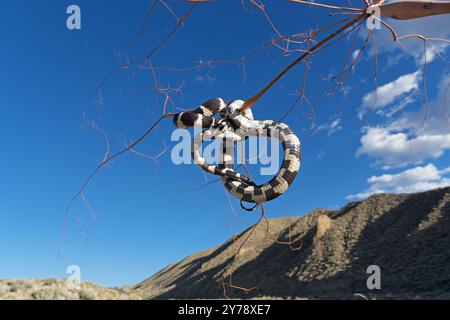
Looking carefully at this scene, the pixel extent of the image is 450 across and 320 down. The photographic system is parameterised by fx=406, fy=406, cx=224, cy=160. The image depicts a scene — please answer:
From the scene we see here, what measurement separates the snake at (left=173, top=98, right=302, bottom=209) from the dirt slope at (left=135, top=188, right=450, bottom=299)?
38.6ft

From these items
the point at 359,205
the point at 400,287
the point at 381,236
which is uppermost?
the point at 359,205

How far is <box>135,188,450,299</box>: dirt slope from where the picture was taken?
16.7 metres

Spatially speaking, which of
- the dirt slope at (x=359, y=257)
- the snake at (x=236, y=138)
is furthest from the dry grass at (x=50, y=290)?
the dirt slope at (x=359, y=257)

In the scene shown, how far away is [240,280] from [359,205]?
29.6 feet

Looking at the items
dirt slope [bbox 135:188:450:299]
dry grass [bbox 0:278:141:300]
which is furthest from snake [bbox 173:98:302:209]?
dirt slope [bbox 135:188:450:299]

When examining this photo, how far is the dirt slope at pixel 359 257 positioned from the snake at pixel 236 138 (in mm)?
11772

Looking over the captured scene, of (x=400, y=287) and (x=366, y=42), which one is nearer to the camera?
(x=366, y=42)

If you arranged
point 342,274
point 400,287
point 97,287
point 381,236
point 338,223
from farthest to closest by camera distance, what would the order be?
point 338,223, point 381,236, point 342,274, point 400,287, point 97,287

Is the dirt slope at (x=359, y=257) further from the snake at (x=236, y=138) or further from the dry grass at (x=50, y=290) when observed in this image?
the snake at (x=236, y=138)

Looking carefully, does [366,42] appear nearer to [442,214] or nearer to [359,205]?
[442,214]

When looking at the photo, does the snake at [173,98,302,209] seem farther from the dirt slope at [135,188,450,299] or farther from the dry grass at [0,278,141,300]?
the dirt slope at [135,188,450,299]

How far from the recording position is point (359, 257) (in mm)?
19969
